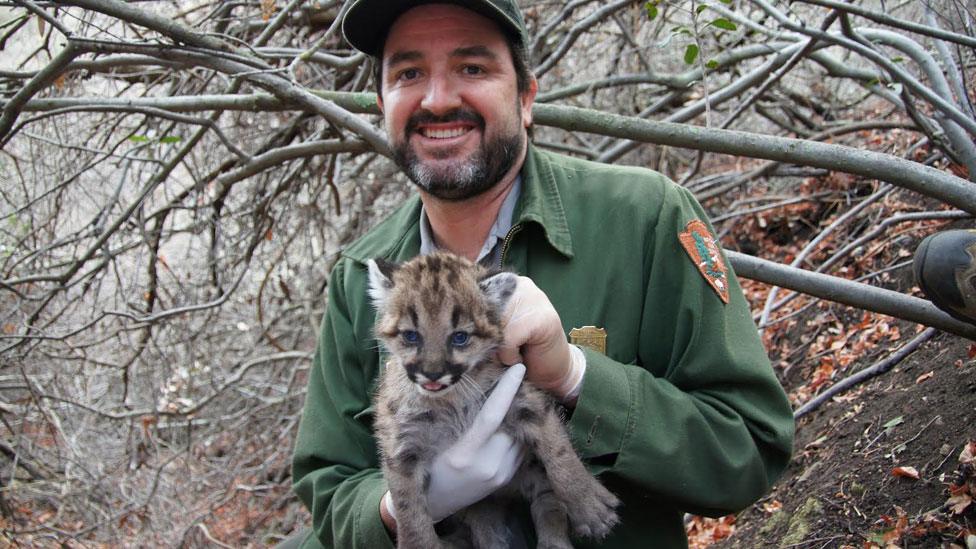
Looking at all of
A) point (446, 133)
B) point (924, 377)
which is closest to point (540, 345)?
point (446, 133)

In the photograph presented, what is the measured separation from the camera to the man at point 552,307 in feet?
11.0

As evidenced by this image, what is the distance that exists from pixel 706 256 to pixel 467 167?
1.12 meters

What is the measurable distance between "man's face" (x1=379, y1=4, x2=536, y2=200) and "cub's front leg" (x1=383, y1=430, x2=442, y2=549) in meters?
1.19

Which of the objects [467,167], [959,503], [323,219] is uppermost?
[323,219]

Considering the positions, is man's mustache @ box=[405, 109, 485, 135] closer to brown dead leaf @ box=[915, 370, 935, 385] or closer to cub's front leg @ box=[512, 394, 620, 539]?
cub's front leg @ box=[512, 394, 620, 539]

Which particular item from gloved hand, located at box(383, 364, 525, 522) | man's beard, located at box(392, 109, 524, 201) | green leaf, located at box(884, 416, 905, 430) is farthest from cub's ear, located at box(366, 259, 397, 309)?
green leaf, located at box(884, 416, 905, 430)

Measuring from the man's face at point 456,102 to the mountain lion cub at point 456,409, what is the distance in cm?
51

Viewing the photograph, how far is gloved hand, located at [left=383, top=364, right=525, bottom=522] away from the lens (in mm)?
3369

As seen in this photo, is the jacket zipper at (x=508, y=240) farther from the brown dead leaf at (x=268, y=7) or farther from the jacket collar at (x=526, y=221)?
the brown dead leaf at (x=268, y=7)

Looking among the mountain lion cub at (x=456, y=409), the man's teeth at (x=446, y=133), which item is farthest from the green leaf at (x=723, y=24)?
the mountain lion cub at (x=456, y=409)

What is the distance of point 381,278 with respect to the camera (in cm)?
364

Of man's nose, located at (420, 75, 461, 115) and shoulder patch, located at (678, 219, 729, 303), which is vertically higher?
man's nose, located at (420, 75, 461, 115)

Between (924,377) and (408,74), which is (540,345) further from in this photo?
(924,377)

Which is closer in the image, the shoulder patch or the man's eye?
the shoulder patch
